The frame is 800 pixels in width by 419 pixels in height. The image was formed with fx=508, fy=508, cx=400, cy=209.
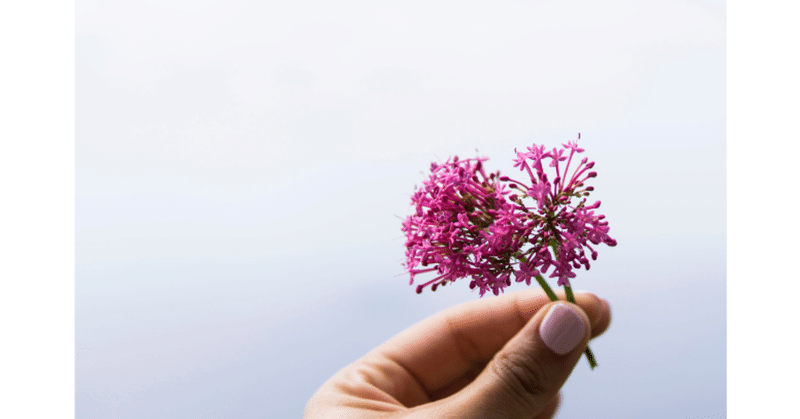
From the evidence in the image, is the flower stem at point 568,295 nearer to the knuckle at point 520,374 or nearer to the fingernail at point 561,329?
the fingernail at point 561,329

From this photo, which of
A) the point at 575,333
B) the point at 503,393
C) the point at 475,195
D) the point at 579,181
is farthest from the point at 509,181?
the point at 503,393

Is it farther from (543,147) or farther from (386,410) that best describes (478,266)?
(386,410)

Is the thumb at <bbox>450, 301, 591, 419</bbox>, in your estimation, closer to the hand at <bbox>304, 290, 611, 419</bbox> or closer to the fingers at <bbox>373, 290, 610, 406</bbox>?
the hand at <bbox>304, 290, 611, 419</bbox>

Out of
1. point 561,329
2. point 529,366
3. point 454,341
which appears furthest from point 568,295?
point 454,341

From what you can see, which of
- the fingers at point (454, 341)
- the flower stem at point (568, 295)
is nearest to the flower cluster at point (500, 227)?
the flower stem at point (568, 295)

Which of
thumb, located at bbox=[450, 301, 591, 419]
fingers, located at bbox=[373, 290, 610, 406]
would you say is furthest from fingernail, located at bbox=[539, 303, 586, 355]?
fingers, located at bbox=[373, 290, 610, 406]

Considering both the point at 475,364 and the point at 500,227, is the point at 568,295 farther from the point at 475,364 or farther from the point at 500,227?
the point at 475,364
